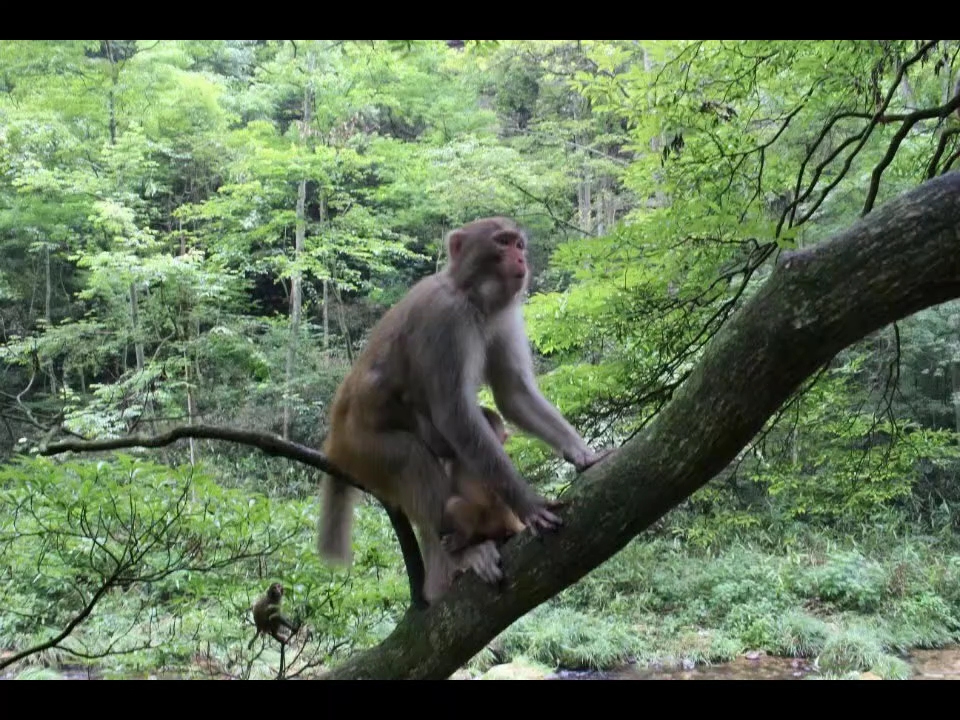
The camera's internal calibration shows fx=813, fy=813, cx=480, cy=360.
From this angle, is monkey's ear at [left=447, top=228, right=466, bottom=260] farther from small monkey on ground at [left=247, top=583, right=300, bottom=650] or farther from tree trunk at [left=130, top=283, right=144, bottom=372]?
tree trunk at [left=130, top=283, right=144, bottom=372]

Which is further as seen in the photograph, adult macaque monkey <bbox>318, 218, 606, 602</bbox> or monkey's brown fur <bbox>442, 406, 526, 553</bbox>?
adult macaque monkey <bbox>318, 218, 606, 602</bbox>

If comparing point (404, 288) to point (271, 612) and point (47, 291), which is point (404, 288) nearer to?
point (47, 291)

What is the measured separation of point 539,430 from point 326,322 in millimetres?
8718

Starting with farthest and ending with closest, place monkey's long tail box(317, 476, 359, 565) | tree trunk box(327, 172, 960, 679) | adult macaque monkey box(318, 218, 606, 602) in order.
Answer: monkey's long tail box(317, 476, 359, 565)
adult macaque monkey box(318, 218, 606, 602)
tree trunk box(327, 172, 960, 679)

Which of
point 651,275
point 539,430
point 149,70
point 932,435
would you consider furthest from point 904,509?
point 149,70

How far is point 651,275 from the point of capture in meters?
4.11

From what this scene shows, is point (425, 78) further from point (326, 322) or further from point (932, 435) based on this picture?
point (932, 435)

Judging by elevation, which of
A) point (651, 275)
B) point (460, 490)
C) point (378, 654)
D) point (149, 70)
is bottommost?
point (378, 654)

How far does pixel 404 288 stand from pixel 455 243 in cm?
831

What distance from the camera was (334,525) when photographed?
2805 mm

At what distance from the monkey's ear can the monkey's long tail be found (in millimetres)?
877

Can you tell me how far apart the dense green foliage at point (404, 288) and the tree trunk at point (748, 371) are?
1.82m

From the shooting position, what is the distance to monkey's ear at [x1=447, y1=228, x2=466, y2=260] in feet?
9.18

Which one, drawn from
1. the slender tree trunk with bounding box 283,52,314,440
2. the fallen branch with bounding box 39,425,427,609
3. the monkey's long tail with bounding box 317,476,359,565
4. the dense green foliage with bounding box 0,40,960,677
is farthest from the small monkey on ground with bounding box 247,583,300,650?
the slender tree trunk with bounding box 283,52,314,440
